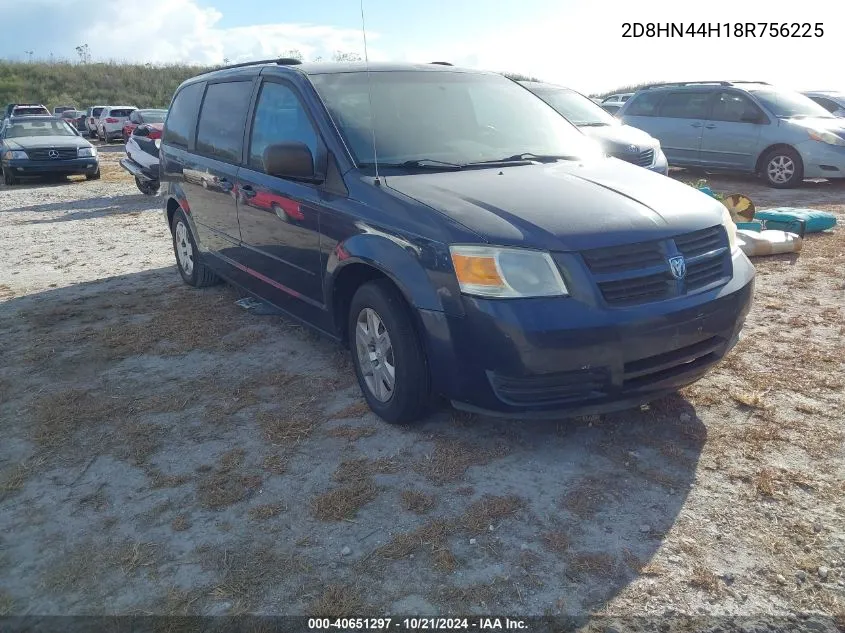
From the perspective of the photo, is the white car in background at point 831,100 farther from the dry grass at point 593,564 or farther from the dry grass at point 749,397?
the dry grass at point 593,564

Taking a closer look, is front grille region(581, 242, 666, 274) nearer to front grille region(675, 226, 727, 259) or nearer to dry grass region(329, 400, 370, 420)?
front grille region(675, 226, 727, 259)

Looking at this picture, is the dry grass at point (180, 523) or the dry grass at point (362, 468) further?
the dry grass at point (362, 468)

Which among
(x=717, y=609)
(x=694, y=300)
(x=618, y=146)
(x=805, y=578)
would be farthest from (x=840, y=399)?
(x=618, y=146)

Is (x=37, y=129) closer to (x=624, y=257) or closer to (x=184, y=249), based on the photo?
(x=184, y=249)

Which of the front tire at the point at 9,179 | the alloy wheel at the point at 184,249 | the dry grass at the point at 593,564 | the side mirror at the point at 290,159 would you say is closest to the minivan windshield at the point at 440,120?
the side mirror at the point at 290,159

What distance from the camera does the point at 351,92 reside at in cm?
432

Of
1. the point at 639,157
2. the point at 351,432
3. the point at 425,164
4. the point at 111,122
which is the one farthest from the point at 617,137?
the point at 111,122

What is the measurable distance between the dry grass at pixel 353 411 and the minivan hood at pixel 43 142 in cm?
1513

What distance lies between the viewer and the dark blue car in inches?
122

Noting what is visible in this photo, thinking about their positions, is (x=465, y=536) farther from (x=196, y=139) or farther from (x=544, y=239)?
(x=196, y=139)

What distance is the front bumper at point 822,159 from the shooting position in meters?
11.0

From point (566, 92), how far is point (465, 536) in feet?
28.7

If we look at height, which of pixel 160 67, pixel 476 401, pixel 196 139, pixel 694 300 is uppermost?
pixel 160 67

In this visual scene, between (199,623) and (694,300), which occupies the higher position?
(694,300)
